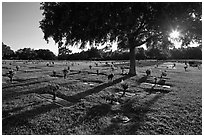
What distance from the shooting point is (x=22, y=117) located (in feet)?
18.4

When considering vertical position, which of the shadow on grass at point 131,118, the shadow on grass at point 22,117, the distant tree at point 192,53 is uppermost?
the distant tree at point 192,53

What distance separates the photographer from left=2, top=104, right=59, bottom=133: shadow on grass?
5082 millimetres

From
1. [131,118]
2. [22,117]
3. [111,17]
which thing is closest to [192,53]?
[111,17]

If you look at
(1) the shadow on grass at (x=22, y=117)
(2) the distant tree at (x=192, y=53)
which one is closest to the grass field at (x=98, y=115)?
(1) the shadow on grass at (x=22, y=117)

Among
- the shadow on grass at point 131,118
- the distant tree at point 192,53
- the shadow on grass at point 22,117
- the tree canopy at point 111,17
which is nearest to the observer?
the shadow on grass at point 131,118

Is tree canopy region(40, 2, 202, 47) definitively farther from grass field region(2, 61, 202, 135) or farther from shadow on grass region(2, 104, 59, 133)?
shadow on grass region(2, 104, 59, 133)

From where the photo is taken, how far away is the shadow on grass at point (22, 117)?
5082mm

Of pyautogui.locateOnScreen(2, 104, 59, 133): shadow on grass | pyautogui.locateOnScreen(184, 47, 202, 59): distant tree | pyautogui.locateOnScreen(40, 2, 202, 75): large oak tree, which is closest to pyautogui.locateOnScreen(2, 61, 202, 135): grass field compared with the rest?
pyautogui.locateOnScreen(2, 104, 59, 133): shadow on grass

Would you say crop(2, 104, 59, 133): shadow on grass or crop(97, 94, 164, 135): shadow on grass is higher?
crop(2, 104, 59, 133): shadow on grass

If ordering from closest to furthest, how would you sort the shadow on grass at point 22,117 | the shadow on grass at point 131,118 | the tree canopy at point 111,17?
the shadow on grass at point 131,118
the shadow on grass at point 22,117
the tree canopy at point 111,17

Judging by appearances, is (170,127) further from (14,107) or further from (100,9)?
(100,9)

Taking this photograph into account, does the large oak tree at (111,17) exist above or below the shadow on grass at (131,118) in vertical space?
above

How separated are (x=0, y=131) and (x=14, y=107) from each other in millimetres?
1915

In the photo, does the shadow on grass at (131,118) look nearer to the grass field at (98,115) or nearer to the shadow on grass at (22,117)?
the grass field at (98,115)
